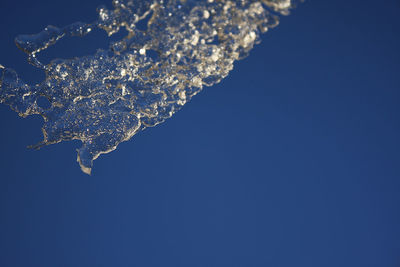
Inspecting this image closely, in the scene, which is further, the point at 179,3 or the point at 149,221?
→ the point at 149,221

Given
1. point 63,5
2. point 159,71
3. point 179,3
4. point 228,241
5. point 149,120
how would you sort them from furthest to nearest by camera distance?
point 228,241 → point 63,5 → point 149,120 → point 159,71 → point 179,3

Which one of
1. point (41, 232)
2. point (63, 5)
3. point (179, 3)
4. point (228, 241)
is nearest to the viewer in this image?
point (179, 3)

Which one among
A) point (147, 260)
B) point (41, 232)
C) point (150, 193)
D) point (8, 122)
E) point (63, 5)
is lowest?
point (147, 260)

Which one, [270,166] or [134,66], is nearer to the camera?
[134,66]

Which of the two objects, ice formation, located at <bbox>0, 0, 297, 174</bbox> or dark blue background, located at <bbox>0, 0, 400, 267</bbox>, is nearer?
ice formation, located at <bbox>0, 0, 297, 174</bbox>

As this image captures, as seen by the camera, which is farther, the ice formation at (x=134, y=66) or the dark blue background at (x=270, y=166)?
the dark blue background at (x=270, y=166)

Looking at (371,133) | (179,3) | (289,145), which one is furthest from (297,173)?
(179,3)

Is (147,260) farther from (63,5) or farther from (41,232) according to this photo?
(63,5)

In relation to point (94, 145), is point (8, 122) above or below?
above
